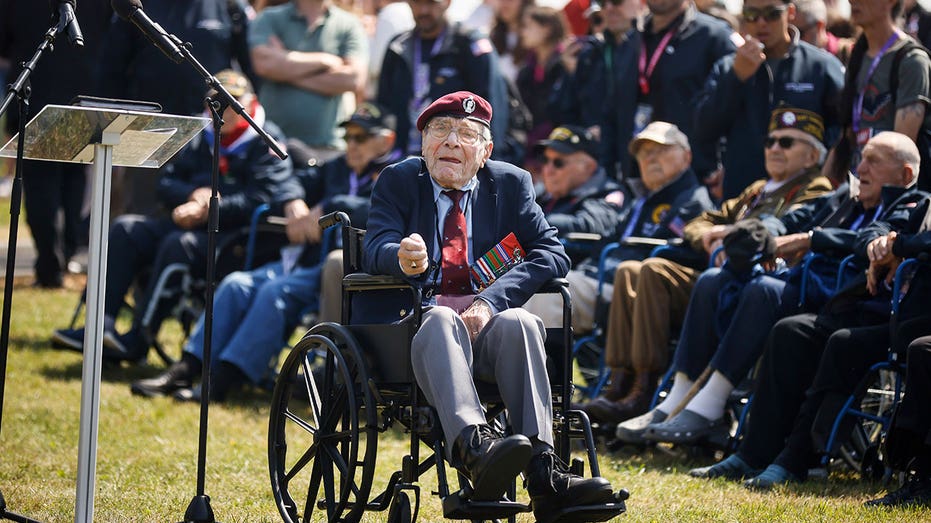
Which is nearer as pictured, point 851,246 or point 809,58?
point 851,246

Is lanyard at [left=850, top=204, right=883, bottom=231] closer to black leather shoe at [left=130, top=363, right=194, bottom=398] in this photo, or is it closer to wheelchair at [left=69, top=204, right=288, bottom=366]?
wheelchair at [left=69, top=204, right=288, bottom=366]

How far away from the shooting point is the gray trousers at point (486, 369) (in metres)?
4.30

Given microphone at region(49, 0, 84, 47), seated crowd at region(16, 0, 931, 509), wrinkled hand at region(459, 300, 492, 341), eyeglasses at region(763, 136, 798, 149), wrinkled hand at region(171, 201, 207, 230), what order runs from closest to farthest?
1. microphone at region(49, 0, 84, 47)
2. wrinkled hand at region(459, 300, 492, 341)
3. seated crowd at region(16, 0, 931, 509)
4. eyeglasses at region(763, 136, 798, 149)
5. wrinkled hand at region(171, 201, 207, 230)

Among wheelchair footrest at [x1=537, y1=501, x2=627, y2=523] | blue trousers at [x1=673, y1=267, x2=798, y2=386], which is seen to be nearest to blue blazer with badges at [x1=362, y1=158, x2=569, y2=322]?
wheelchair footrest at [x1=537, y1=501, x2=627, y2=523]

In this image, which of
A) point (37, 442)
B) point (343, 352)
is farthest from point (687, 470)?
point (37, 442)

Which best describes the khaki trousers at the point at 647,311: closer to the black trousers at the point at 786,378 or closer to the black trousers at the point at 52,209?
the black trousers at the point at 786,378

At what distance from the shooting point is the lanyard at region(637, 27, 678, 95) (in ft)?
26.5

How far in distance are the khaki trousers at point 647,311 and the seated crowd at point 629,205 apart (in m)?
0.01

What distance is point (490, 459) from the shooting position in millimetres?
4109

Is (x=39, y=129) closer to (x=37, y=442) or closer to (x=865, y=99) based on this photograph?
(x=37, y=442)

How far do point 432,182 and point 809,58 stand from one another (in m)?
3.27

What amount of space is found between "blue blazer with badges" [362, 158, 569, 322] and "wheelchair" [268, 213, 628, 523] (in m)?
0.08

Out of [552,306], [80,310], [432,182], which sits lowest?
[80,310]

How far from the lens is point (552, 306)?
726 centimetres
